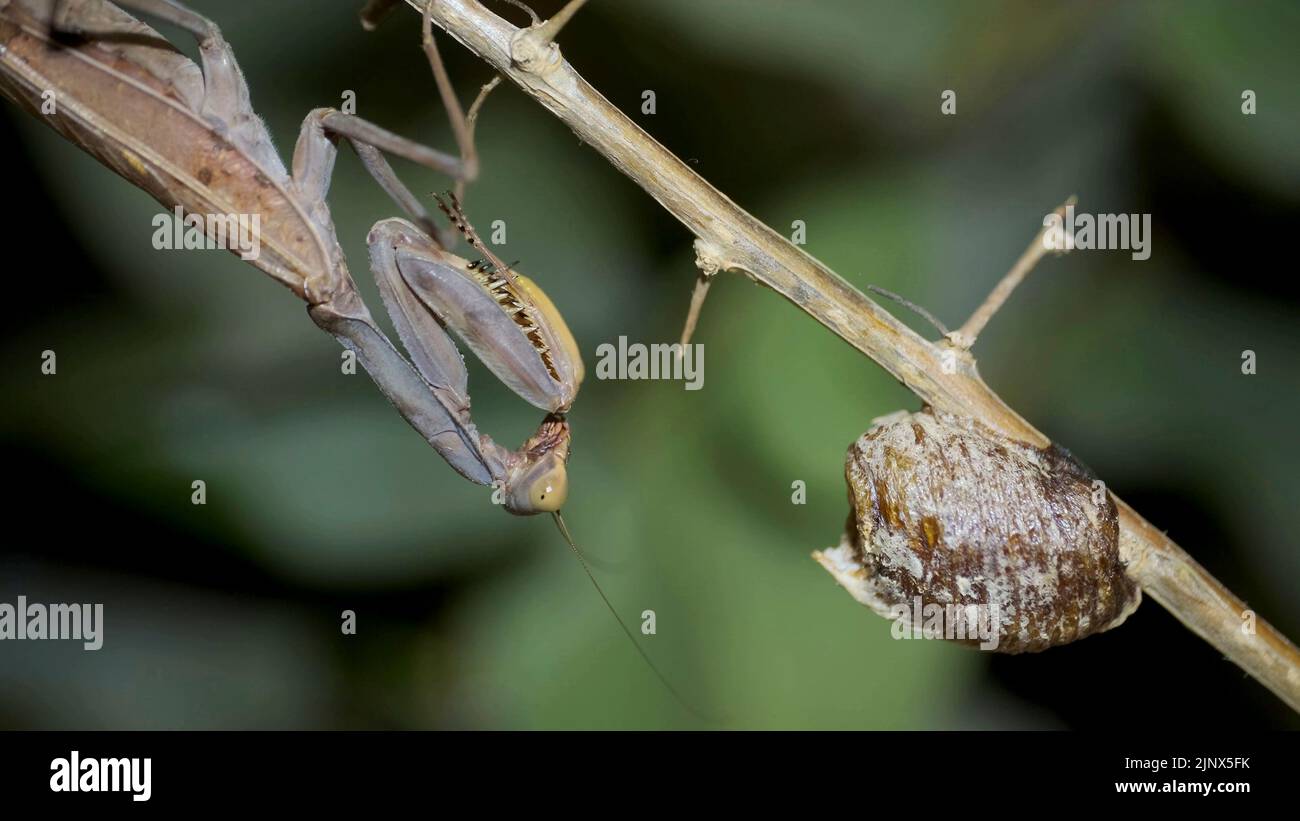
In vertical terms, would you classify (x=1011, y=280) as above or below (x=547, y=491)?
above

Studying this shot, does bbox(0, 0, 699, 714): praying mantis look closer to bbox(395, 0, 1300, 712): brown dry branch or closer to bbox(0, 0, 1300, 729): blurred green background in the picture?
bbox(395, 0, 1300, 712): brown dry branch

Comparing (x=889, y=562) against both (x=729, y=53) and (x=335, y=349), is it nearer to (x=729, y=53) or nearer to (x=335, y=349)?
(x=729, y=53)

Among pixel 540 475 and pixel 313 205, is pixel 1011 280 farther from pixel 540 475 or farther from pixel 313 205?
pixel 313 205

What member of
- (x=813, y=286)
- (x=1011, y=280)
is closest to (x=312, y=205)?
(x=813, y=286)

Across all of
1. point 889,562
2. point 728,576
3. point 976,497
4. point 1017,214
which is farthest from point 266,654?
point 1017,214

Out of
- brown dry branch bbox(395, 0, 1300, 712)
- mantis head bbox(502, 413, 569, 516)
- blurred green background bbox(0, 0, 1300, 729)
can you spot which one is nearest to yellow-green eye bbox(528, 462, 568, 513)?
mantis head bbox(502, 413, 569, 516)

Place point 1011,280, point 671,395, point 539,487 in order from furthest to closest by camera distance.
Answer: point 671,395 < point 539,487 < point 1011,280

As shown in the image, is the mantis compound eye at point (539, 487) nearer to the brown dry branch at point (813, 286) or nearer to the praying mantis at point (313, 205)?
the praying mantis at point (313, 205)
